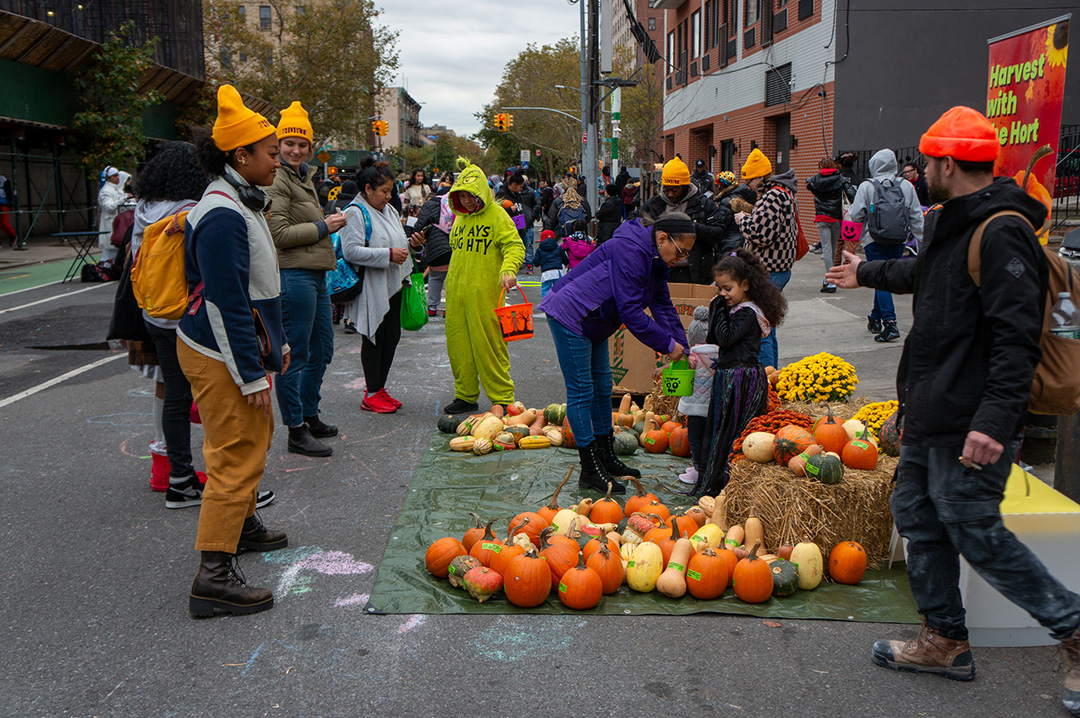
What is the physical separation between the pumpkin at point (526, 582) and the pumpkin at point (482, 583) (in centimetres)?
5

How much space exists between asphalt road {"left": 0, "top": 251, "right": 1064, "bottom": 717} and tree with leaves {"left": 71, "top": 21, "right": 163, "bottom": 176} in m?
22.3

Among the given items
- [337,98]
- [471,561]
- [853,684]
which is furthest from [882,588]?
[337,98]

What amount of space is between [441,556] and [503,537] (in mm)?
676

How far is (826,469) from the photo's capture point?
4324 millimetres

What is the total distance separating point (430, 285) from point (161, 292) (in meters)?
8.44

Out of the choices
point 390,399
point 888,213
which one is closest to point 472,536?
point 390,399

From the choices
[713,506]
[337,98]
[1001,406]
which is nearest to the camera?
[1001,406]

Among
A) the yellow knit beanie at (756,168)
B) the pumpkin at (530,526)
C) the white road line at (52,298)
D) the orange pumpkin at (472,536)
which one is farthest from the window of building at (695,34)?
the orange pumpkin at (472,536)

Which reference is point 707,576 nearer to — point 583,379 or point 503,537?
point 503,537

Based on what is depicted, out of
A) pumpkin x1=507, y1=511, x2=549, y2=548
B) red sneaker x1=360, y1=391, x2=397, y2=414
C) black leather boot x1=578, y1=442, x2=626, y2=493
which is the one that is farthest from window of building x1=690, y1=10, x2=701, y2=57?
pumpkin x1=507, y1=511, x2=549, y2=548

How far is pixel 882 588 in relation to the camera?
13.5 feet

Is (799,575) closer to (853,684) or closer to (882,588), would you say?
(882,588)

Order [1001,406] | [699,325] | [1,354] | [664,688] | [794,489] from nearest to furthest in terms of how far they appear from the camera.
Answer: [1001,406], [664,688], [794,489], [699,325], [1,354]

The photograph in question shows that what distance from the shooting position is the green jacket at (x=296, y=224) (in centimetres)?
602
